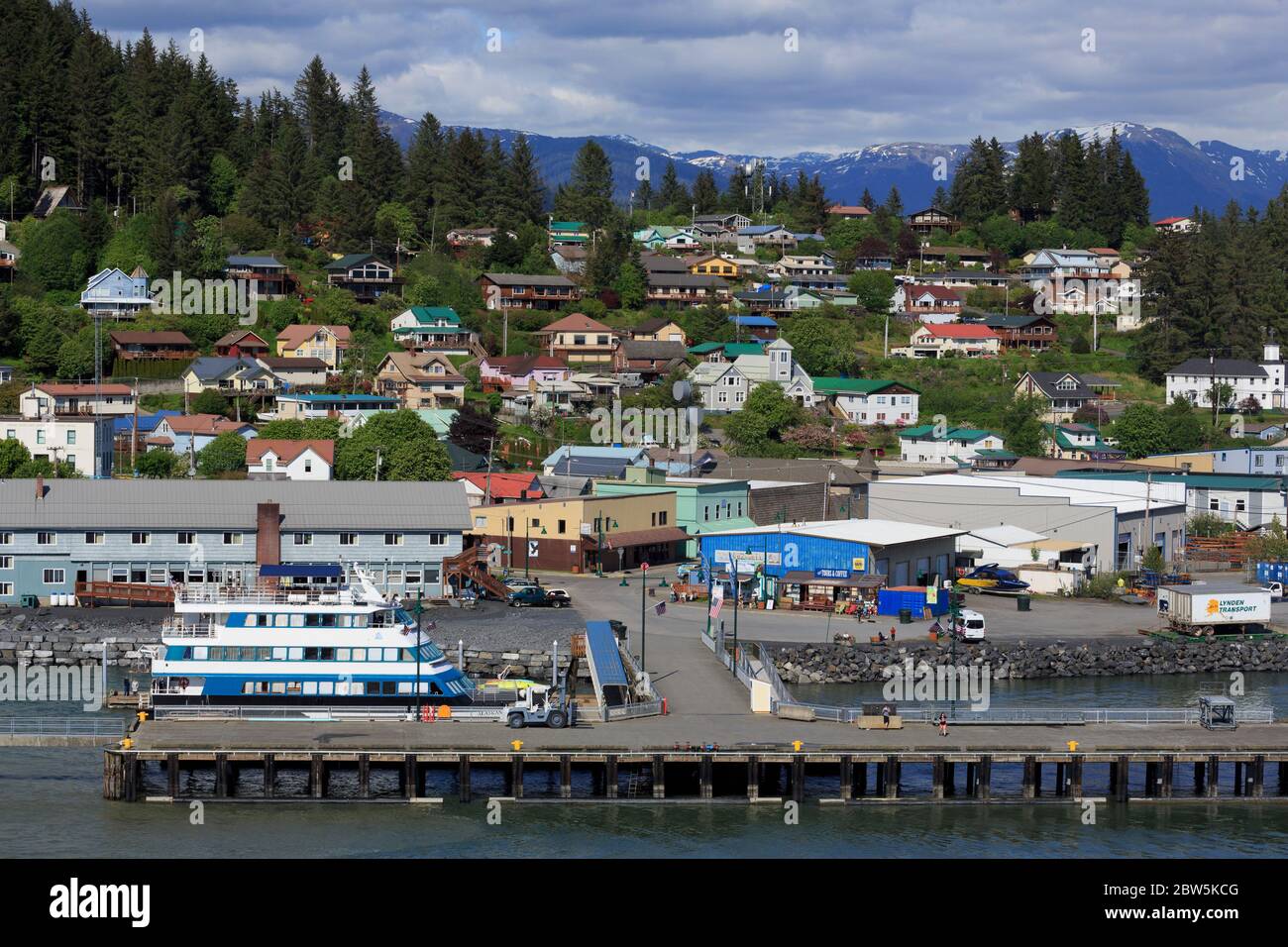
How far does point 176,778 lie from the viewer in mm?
29031

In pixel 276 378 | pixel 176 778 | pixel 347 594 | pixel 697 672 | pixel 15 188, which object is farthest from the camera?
pixel 15 188

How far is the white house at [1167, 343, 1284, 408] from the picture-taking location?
86.6 meters

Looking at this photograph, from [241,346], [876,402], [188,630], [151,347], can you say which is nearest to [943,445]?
[876,402]

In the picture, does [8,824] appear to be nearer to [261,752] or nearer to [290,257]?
[261,752]

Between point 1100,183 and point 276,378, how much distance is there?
6942cm

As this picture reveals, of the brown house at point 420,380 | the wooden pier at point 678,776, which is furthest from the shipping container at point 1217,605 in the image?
the brown house at point 420,380

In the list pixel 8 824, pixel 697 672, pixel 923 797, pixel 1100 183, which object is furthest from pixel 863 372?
pixel 8 824

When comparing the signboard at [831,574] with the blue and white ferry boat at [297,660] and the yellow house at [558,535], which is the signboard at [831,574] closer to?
the yellow house at [558,535]

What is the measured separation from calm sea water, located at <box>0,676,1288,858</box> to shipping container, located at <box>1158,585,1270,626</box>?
15.4 metres

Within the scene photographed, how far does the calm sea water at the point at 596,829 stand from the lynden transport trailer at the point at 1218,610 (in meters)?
15.4

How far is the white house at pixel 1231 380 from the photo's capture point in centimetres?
8656

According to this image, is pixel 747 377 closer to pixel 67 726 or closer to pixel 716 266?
pixel 716 266

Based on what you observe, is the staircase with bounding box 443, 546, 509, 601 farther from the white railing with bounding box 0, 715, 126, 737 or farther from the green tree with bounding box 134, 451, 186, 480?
the green tree with bounding box 134, 451, 186, 480

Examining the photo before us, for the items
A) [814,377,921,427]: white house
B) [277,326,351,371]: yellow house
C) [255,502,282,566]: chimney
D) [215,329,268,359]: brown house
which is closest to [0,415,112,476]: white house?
[215,329,268,359]: brown house
